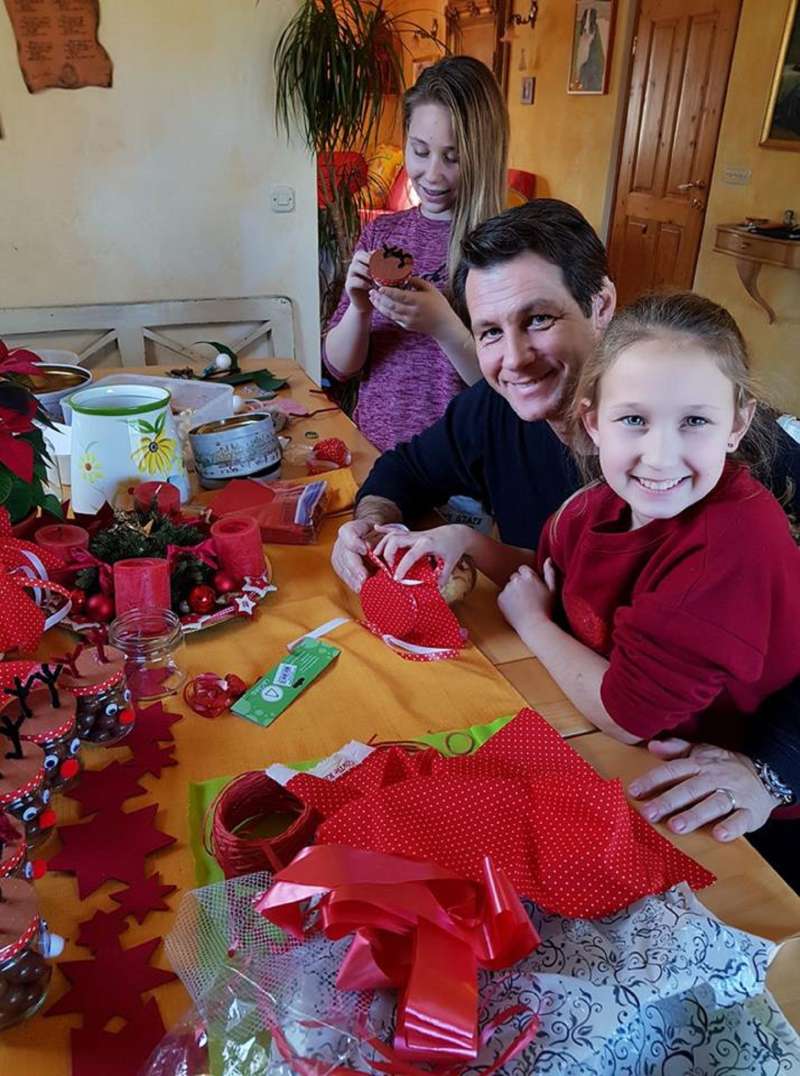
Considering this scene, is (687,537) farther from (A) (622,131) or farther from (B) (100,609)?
(A) (622,131)

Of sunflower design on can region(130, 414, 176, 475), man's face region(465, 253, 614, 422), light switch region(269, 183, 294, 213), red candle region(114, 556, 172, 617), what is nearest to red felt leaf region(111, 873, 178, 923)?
red candle region(114, 556, 172, 617)

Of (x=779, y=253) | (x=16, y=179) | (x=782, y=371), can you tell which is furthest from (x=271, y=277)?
(x=782, y=371)

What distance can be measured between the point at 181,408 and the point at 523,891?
51.5 inches

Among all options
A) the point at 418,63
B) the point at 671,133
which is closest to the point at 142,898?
the point at 671,133

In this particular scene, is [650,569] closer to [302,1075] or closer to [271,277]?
[302,1075]

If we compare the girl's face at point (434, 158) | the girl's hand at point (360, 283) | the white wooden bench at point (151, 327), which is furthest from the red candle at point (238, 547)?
the white wooden bench at point (151, 327)

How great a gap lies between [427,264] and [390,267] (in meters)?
0.25

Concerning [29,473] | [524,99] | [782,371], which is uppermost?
[524,99]

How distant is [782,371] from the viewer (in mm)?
3949

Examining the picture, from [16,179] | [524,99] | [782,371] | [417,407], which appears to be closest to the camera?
[417,407]

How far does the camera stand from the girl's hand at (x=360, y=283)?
1677mm

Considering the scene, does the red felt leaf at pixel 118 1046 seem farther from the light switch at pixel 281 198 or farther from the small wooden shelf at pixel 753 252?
the small wooden shelf at pixel 753 252

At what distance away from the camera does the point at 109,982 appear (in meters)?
0.62

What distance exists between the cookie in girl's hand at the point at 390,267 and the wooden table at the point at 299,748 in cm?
58
